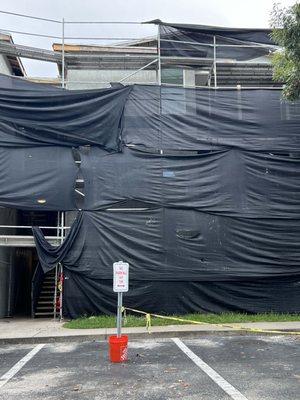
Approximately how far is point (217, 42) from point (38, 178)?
6972mm

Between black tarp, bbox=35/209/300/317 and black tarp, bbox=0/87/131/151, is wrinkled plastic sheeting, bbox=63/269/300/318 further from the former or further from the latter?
black tarp, bbox=0/87/131/151

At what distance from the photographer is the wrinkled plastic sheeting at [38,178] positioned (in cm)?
1295

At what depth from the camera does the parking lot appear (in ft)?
20.4

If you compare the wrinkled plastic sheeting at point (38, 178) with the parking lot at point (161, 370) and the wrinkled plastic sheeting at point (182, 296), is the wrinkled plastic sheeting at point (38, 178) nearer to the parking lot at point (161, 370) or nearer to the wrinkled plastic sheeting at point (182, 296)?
the wrinkled plastic sheeting at point (182, 296)

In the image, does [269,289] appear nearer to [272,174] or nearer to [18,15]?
[272,174]

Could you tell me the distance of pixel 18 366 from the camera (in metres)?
8.03

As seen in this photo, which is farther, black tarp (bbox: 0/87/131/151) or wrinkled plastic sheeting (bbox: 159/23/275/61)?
wrinkled plastic sheeting (bbox: 159/23/275/61)

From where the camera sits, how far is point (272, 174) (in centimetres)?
1366

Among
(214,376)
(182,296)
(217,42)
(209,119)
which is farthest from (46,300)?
(214,376)

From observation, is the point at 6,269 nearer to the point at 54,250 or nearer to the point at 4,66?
the point at 54,250

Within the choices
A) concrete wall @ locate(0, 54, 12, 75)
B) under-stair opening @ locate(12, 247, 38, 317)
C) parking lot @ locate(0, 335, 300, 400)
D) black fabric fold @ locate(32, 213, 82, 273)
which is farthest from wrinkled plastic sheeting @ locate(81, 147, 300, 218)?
concrete wall @ locate(0, 54, 12, 75)

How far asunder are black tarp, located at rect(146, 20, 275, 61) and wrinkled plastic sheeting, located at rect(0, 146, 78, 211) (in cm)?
464

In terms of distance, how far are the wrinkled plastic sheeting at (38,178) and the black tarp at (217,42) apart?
15.2 ft

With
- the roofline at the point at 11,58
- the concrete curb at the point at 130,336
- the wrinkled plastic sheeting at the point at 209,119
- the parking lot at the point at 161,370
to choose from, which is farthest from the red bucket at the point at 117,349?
the roofline at the point at 11,58
